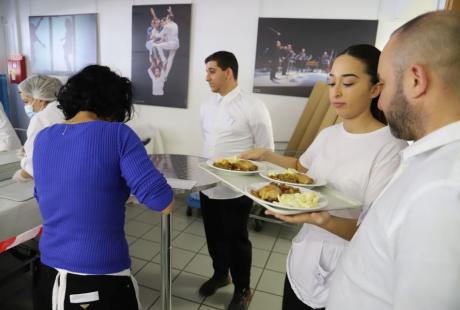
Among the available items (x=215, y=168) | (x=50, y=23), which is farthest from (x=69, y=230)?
(x=50, y=23)

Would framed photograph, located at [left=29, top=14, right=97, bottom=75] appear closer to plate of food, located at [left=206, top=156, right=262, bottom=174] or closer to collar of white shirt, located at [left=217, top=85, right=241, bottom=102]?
collar of white shirt, located at [left=217, top=85, right=241, bottom=102]

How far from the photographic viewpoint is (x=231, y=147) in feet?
7.22

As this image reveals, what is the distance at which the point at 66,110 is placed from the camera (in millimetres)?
1186

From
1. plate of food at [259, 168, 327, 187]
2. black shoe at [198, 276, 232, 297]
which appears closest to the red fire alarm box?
black shoe at [198, 276, 232, 297]

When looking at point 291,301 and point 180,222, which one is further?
point 180,222

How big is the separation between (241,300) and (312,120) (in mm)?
1832

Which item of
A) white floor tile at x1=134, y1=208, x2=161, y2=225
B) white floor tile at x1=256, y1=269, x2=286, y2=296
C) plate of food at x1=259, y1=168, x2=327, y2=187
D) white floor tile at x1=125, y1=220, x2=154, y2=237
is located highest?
plate of food at x1=259, y1=168, x2=327, y2=187

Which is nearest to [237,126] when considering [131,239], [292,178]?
[292,178]

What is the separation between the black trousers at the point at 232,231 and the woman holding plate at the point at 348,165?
2.90 ft

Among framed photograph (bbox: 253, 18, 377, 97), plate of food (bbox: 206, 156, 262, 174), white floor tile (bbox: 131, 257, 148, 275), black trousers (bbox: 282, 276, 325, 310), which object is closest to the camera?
black trousers (bbox: 282, 276, 325, 310)

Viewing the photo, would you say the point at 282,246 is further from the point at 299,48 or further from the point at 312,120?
the point at 299,48

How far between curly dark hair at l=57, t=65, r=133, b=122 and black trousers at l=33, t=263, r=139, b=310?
0.62 m

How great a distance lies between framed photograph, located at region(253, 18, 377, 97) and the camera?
3043 millimetres

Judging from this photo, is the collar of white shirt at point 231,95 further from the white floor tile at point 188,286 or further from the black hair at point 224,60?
the white floor tile at point 188,286
